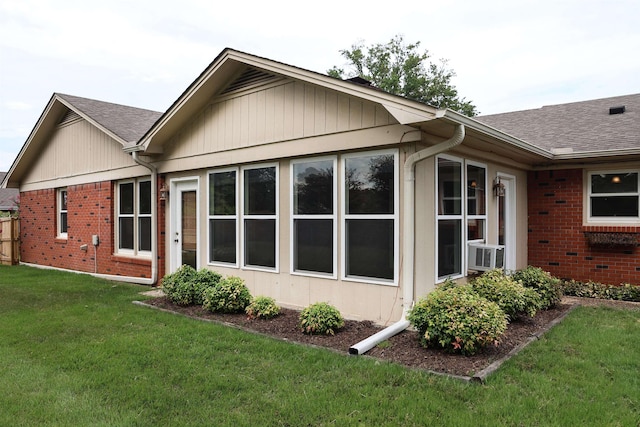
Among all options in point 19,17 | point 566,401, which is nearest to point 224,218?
point 566,401

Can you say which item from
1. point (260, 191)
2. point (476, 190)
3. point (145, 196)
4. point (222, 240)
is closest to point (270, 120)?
point (260, 191)

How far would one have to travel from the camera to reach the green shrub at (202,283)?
6852 mm

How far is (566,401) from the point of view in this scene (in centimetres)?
336

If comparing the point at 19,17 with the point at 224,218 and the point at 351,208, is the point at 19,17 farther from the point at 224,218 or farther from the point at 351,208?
the point at 351,208

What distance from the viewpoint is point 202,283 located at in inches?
275

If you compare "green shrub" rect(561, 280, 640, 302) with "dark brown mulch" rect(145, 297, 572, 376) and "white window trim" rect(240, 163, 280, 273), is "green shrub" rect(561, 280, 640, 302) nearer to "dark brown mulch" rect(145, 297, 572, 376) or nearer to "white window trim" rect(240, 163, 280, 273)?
"dark brown mulch" rect(145, 297, 572, 376)

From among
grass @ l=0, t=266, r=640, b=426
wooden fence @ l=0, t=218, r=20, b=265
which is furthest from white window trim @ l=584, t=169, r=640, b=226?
wooden fence @ l=0, t=218, r=20, b=265

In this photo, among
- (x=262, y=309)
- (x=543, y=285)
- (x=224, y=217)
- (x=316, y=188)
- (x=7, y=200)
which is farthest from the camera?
(x=7, y=200)

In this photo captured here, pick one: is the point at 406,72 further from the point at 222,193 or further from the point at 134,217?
the point at 222,193

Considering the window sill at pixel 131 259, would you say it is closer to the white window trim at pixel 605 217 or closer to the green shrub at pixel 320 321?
the green shrub at pixel 320 321

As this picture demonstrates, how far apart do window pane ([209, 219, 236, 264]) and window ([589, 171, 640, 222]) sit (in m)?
6.63

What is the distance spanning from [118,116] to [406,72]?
93.9 ft

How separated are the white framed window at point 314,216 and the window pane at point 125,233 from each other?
5.23m

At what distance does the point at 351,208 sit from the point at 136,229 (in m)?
6.02
